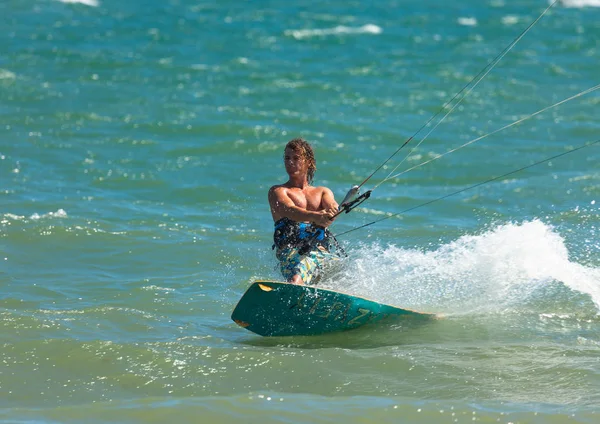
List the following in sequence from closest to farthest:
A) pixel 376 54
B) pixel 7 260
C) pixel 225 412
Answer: pixel 225 412 < pixel 7 260 < pixel 376 54

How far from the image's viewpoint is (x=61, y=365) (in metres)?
6.10

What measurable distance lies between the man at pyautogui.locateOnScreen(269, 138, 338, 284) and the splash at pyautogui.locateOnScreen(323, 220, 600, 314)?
1.12ft

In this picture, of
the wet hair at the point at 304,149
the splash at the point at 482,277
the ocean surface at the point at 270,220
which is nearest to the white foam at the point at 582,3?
the ocean surface at the point at 270,220

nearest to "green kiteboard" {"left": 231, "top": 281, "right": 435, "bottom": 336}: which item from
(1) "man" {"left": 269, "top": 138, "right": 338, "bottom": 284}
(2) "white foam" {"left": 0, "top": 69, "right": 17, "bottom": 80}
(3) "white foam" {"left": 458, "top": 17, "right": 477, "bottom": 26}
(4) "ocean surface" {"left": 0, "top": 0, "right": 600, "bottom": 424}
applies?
(4) "ocean surface" {"left": 0, "top": 0, "right": 600, "bottom": 424}

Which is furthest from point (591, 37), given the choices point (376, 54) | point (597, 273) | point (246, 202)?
point (597, 273)

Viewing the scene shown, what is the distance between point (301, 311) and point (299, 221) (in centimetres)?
66

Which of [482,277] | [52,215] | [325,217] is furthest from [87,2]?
[325,217]

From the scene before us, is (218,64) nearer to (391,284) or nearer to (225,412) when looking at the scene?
(391,284)

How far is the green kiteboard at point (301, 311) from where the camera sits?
6.56 metres

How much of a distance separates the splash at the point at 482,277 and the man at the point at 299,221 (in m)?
0.34

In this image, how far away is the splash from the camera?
746 cm

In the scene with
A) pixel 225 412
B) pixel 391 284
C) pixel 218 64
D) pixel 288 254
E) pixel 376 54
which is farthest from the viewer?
pixel 376 54

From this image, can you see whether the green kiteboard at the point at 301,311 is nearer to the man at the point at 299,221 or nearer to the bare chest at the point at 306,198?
the man at the point at 299,221

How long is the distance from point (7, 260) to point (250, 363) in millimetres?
3419
